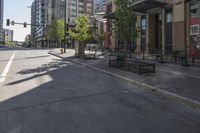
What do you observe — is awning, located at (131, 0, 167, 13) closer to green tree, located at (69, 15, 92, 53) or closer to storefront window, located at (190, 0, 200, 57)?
storefront window, located at (190, 0, 200, 57)

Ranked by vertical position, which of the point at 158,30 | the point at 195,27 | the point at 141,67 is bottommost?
the point at 141,67

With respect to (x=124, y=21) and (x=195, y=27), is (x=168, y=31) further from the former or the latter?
(x=124, y=21)

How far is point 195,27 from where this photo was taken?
22672 millimetres

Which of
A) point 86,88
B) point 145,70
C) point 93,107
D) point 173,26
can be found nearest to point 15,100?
point 93,107

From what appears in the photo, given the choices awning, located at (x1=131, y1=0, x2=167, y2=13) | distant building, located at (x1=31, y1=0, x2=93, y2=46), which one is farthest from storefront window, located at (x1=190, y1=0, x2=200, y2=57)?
distant building, located at (x1=31, y1=0, x2=93, y2=46)

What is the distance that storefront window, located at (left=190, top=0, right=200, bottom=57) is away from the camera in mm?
22266

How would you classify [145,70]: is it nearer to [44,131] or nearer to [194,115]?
[194,115]

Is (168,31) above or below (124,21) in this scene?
above

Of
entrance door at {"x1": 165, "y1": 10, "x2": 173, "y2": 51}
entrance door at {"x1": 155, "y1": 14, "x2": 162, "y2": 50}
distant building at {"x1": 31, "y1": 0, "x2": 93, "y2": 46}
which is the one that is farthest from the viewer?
distant building at {"x1": 31, "y1": 0, "x2": 93, "y2": 46}

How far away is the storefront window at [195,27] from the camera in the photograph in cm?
2227

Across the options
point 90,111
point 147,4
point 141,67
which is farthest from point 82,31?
point 90,111

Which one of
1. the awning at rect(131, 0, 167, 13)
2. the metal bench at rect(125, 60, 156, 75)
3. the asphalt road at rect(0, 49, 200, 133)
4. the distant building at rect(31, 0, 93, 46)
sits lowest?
the asphalt road at rect(0, 49, 200, 133)

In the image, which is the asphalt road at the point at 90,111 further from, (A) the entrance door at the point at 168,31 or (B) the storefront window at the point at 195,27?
(A) the entrance door at the point at 168,31

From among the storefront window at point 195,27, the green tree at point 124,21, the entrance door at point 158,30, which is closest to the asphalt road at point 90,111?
the green tree at point 124,21
